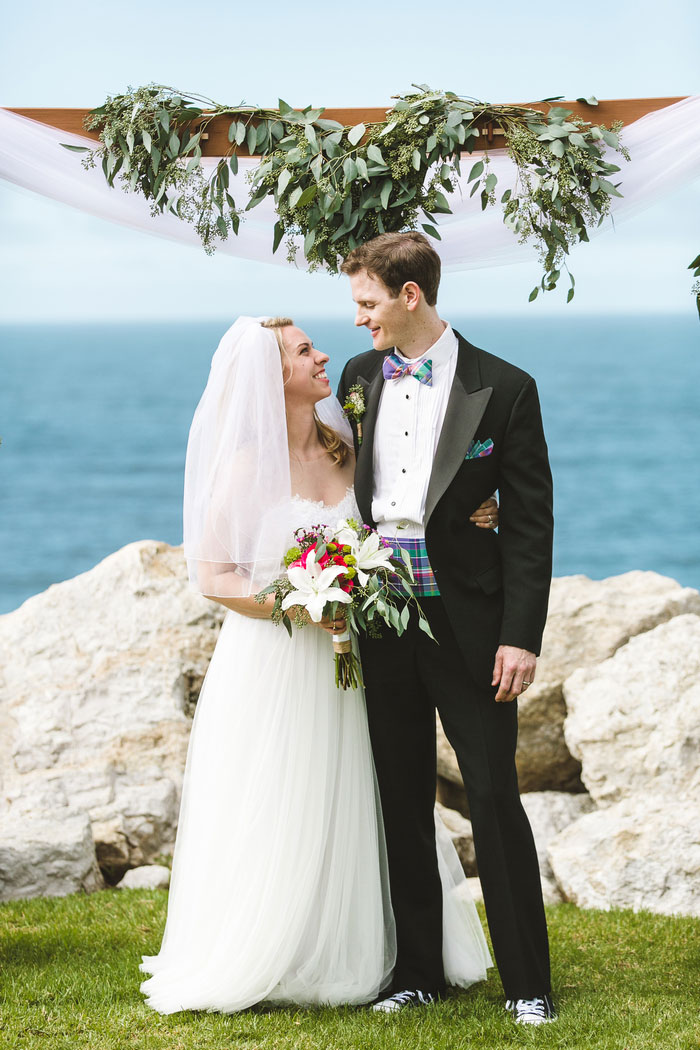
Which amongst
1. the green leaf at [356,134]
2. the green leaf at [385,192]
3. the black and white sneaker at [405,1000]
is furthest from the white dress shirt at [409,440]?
the black and white sneaker at [405,1000]

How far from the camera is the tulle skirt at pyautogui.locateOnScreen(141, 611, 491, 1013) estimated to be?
4094 millimetres

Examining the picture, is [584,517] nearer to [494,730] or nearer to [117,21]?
[117,21]

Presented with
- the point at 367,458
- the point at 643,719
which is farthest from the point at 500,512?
the point at 643,719

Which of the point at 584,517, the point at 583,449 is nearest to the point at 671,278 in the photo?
the point at 583,449

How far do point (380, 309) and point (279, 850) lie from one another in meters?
1.89

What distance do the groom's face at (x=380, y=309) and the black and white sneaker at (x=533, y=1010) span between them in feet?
7.45

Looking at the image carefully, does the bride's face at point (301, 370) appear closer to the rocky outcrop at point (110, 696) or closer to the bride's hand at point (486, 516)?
the bride's hand at point (486, 516)

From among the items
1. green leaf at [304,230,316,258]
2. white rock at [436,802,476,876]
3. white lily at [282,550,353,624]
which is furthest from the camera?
white rock at [436,802,476,876]

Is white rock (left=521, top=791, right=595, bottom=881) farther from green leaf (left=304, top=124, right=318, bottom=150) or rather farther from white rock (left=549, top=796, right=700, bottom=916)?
green leaf (left=304, top=124, right=318, bottom=150)

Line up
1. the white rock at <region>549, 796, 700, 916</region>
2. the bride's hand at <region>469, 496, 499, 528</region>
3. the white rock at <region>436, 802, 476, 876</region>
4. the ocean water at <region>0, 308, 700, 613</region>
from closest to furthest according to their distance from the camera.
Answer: the bride's hand at <region>469, 496, 499, 528</region>, the white rock at <region>549, 796, 700, 916</region>, the white rock at <region>436, 802, 476, 876</region>, the ocean water at <region>0, 308, 700, 613</region>

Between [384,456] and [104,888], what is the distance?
274cm

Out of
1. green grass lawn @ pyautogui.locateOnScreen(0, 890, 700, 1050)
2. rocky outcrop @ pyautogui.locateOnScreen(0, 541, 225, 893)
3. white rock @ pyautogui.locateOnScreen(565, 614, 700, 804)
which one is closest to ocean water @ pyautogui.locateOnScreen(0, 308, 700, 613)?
rocky outcrop @ pyautogui.locateOnScreen(0, 541, 225, 893)

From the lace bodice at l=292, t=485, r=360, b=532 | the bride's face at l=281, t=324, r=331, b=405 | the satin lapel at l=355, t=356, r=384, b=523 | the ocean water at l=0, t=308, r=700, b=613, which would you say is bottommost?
the ocean water at l=0, t=308, r=700, b=613

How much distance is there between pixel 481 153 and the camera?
4.29m
